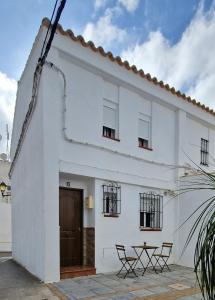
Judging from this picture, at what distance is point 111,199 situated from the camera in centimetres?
912

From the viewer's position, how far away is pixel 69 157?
8125mm

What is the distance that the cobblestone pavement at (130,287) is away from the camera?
635cm

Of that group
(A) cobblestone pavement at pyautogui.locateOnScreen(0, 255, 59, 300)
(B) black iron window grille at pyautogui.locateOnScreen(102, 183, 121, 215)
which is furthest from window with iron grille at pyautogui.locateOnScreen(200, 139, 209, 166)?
(A) cobblestone pavement at pyautogui.locateOnScreen(0, 255, 59, 300)

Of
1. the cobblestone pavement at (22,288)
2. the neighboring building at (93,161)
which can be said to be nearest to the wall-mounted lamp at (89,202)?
the neighboring building at (93,161)

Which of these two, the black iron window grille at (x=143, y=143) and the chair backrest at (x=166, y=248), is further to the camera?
the black iron window grille at (x=143, y=143)

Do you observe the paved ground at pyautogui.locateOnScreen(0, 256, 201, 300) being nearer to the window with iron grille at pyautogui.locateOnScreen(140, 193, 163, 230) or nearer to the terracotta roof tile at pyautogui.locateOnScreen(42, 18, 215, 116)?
the window with iron grille at pyautogui.locateOnScreen(140, 193, 163, 230)

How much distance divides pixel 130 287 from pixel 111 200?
276cm

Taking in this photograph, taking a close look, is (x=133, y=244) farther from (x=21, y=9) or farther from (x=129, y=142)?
(x=21, y=9)

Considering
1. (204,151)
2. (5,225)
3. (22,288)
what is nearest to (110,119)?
(22,288)

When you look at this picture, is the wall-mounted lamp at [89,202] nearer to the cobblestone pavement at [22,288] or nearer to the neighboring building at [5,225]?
the cobblestone pavement at [22,288]

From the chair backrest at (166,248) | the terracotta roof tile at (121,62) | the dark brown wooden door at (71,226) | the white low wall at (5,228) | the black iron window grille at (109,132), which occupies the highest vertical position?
the terracotta roof tile at (121,62)

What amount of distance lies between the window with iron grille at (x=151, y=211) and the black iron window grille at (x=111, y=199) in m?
1.16

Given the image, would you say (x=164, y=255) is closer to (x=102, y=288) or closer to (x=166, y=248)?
(x=166, y=248)

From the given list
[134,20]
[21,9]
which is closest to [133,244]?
[134,20]
